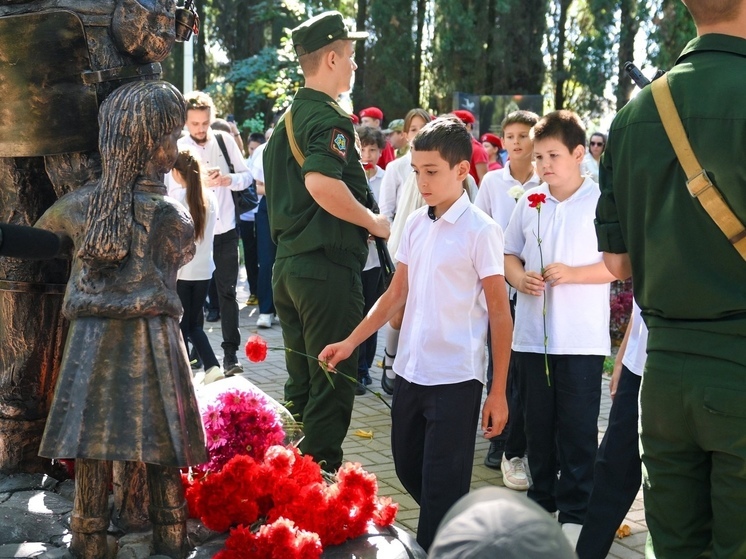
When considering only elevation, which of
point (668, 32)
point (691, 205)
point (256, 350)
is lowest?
point (256, 350)

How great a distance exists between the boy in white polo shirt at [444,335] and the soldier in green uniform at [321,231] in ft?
2.65

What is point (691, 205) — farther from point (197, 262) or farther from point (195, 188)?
point (197, 262)

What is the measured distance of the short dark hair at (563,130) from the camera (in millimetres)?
4797

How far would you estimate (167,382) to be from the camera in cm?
320

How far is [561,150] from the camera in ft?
15.8

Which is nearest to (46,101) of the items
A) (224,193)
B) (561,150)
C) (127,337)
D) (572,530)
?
(127,337)

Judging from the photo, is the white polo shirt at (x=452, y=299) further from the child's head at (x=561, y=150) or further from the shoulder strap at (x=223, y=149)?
the shoulder strap at (x=223, y=149)

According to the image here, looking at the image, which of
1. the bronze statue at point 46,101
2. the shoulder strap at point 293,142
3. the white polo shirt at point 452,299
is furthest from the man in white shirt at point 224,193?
the white polo shirt at point 452,299

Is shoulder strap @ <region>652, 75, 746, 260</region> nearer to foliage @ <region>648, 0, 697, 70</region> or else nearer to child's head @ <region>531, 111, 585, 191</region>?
child's head @ <region>531, 111, 585, 191</region>

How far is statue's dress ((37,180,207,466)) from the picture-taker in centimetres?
313

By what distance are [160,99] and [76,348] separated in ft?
2.83

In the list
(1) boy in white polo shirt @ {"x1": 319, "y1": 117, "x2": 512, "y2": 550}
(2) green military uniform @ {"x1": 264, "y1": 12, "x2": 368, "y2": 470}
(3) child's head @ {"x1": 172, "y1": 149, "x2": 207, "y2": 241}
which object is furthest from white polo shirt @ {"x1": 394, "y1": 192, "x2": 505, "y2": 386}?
(3) child's head @ {"x1": 172, "y1": 149, "x2": 207, "y2": 241}

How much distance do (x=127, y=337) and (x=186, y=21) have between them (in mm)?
1271

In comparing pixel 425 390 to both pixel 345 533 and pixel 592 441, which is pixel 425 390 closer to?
pixel 345 533
